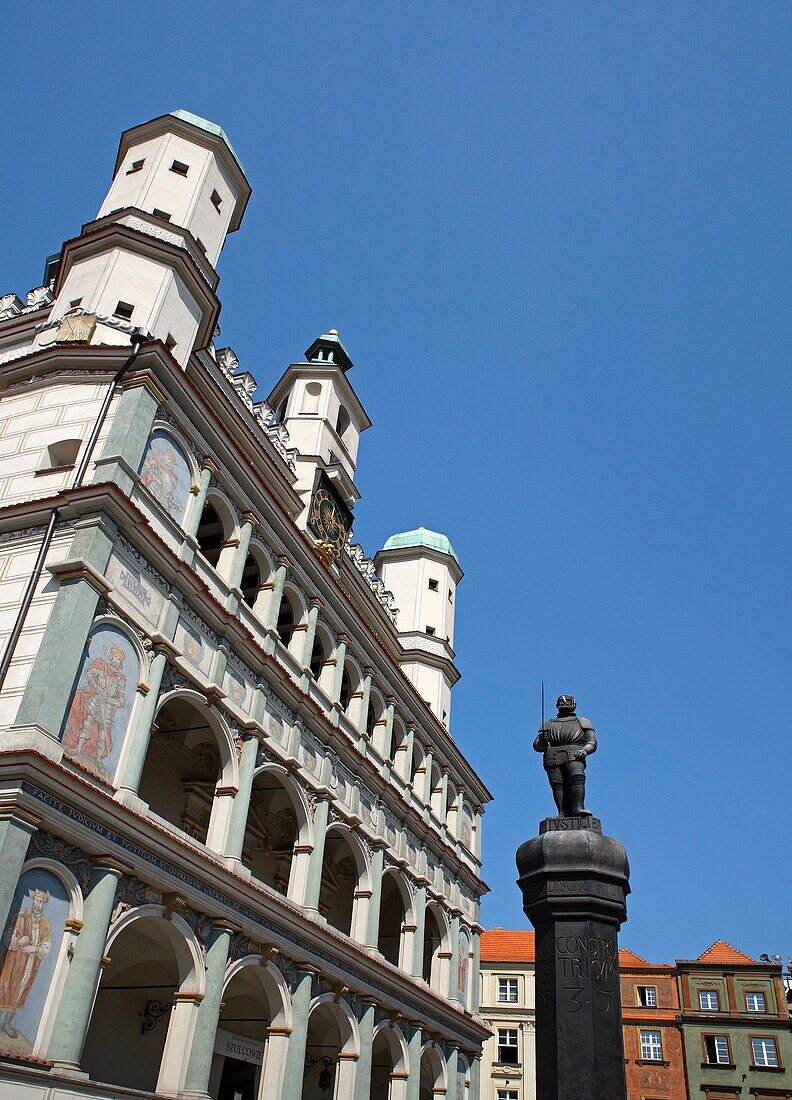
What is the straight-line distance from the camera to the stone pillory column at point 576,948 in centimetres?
820

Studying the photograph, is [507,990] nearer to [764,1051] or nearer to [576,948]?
[764,1051]

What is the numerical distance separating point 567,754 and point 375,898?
14.7 meters

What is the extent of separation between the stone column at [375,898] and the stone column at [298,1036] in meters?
3.68

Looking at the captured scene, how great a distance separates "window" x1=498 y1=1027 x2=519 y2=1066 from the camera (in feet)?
131

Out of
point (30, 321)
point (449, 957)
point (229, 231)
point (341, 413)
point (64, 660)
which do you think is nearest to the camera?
point (64, 660)

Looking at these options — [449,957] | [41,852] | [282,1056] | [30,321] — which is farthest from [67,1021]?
[449,957]

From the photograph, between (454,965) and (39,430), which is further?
(454,965)

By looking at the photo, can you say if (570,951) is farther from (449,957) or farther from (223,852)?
(449,957)

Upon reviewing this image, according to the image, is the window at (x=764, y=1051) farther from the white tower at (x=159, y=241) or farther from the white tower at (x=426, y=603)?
the white tower at (x=159, y=241)

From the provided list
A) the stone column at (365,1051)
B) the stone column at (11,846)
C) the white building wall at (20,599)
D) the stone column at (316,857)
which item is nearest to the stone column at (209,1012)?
the stone column at (316,857)

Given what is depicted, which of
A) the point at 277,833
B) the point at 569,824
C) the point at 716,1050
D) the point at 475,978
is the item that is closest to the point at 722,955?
the point at 716,1050

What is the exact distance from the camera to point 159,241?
20.4 m

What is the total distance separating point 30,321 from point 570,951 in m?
18.9

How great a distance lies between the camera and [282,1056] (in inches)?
692
